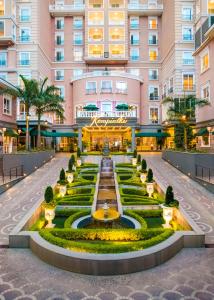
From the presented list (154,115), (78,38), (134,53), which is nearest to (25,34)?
(78,38)

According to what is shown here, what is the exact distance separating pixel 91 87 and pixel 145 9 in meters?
17.9

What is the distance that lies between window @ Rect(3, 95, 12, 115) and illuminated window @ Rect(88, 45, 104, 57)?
21855 millimetres

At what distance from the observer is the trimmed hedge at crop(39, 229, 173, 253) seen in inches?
319

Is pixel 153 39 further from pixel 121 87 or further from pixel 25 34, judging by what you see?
pixel 25 34

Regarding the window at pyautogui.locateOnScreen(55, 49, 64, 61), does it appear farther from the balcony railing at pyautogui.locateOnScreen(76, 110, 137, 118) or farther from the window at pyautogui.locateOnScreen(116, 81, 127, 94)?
the balcony railing at pyautogui.locateOnScreen(76, 110, 137, 118)

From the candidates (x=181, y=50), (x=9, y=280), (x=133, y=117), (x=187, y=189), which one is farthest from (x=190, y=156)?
(x=181, y=50)

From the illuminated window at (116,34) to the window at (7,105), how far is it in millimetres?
25198

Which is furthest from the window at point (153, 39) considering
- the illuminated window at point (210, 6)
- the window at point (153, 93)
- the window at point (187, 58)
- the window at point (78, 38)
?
the illuminated window at point (210, 6)

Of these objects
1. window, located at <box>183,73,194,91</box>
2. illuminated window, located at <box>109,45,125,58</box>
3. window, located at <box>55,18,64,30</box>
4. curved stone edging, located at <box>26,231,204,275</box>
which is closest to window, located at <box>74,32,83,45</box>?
window, located at <box>55,18,64,30</box>

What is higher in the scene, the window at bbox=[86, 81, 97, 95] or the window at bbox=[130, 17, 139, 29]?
the window at bbox=[130, 17, 139, 29]

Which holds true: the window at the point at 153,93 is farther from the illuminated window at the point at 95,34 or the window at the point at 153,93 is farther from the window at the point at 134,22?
the illuminated window at the point at 95,34

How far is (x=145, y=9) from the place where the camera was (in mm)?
45969

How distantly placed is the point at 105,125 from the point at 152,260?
2677cm

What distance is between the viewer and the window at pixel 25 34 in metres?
→ 39.9
